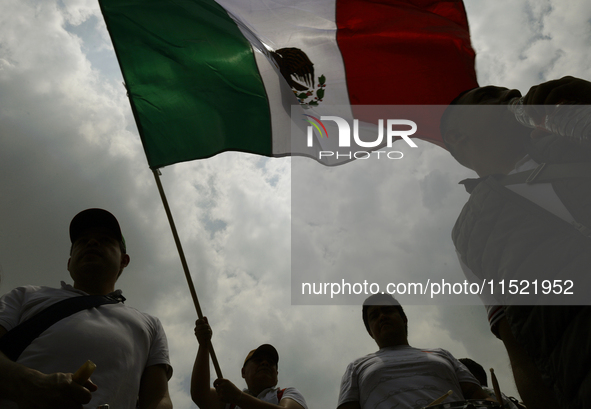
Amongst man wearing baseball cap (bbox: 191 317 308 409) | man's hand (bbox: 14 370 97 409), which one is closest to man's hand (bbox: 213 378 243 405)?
man wearing baseball cap (bbox: 191 317 308 409)

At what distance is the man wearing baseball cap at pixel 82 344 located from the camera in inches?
78.8

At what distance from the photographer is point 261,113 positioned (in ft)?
13.8

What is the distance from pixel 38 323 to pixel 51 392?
653 mm

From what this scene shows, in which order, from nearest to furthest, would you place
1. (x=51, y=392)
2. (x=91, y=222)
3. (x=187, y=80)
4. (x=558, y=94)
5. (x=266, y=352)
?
(x=558, y=94) < (x=51, y=392) < (x=91, y=222) < (x=187, y=80) < (x=266, y=352)

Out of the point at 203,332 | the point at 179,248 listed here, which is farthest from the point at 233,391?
the point at 179,248

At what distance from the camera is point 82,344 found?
2408mm

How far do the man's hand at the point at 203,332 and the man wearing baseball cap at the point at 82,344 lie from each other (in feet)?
2.11

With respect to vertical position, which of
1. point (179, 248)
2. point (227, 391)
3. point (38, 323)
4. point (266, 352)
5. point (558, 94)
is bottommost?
point (227, 391)

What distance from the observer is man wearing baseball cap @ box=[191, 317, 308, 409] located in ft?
11.9

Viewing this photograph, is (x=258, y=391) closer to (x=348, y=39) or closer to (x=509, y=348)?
(x=509, y=348)

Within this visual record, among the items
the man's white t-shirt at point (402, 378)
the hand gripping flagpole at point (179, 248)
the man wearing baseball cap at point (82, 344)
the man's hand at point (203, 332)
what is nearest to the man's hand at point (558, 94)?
the man wearing baseball cap at point (82, 344)

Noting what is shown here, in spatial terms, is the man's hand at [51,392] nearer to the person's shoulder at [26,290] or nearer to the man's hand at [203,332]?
the person's shoulder at [26,290]

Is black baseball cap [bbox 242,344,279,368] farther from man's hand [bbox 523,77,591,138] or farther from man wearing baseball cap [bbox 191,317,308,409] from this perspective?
man's hand [bbox 523,77,591,138]

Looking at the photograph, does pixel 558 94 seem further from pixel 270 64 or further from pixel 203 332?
pixel 270 64
